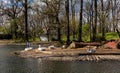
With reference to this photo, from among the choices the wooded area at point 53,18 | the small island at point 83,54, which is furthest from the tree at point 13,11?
the small island at point 83,54

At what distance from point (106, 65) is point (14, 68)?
833 centimetres

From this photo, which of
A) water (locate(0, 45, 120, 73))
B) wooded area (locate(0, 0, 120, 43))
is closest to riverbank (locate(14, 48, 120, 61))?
water (locate(0, 45, 120, 73))

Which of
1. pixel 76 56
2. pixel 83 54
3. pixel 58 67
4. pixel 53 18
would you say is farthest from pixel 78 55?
pixel 53 18

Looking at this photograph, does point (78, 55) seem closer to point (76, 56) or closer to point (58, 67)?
point (76, 56)

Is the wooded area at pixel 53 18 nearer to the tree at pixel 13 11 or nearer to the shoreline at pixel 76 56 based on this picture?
the tree at pixel 13 11

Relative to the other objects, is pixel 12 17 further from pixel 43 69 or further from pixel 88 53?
pixel 43 69

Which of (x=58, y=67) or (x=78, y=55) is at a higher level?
(x=78, y=55)

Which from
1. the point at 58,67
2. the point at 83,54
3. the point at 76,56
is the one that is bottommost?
the point at 58,67

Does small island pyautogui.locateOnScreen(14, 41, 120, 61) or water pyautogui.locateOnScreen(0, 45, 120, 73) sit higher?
small island pyautogui.locateOnScreen(14, 41, 120, 61)

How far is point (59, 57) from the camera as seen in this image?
125ft

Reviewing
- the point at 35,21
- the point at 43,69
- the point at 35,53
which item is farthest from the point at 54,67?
the point at 35,21

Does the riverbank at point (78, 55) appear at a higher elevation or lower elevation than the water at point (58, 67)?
higher

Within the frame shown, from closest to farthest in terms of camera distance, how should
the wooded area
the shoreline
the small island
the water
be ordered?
the water
the shoreline
the small island
the wooded area

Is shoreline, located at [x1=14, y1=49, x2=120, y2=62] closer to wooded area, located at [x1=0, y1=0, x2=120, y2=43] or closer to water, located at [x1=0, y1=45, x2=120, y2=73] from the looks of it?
water, located at [x1=0, y1=45, x2=120, y2=73]
